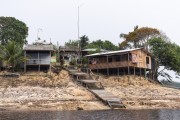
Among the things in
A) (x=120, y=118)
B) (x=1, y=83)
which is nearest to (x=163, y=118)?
(x=120, y=118)

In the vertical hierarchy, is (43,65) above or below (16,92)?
above

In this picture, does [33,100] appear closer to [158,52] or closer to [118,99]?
[118,99]

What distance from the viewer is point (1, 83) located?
5403cm

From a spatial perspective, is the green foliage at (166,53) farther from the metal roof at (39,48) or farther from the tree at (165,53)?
the metal roof at (39,48)

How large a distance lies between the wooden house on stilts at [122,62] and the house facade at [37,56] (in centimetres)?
857

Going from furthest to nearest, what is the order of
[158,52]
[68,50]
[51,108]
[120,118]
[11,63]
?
[68,50], [158,52], [11,63], [51,108], [120,118]

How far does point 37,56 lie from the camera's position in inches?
2443

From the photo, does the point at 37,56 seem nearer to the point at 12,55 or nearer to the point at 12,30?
the point at 12,55

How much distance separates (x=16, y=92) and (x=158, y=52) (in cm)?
3010

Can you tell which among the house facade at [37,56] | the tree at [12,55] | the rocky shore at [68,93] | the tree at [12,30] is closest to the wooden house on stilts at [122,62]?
the rocky shore at [68,93]

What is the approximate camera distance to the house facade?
61.4 metres

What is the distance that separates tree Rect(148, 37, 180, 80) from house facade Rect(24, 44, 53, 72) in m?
20.1

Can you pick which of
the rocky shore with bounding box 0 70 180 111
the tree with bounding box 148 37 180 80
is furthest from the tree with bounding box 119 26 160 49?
the rocky shore with bounding box 0 70 180 111

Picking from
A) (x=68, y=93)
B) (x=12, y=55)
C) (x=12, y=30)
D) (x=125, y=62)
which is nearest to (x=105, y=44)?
(x=12, y=30)
